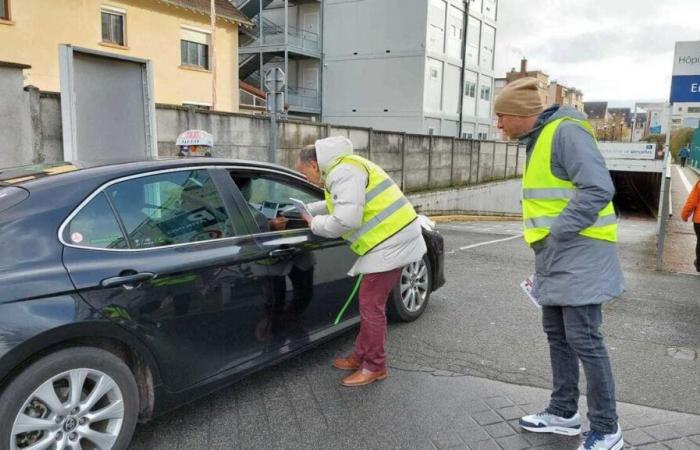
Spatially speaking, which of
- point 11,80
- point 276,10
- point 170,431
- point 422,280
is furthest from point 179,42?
point 170,431

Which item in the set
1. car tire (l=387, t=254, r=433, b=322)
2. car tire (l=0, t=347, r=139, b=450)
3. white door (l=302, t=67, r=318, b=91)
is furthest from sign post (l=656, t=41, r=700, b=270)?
white door (l=302, t=67, r=318, b=91)

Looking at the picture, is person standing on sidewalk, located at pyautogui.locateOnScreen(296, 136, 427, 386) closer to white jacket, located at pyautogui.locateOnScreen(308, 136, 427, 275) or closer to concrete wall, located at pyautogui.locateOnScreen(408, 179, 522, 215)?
white jacket, located at pyautogui.locateOnScreen(308, 136, 427, 275)

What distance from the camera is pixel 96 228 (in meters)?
2.67

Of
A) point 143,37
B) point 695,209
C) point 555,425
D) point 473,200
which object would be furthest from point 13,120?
point 473,200

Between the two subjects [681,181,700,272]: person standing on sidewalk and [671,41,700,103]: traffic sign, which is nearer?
[681,181,700,272]: person standing on sidewalk

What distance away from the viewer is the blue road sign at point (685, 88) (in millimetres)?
10273

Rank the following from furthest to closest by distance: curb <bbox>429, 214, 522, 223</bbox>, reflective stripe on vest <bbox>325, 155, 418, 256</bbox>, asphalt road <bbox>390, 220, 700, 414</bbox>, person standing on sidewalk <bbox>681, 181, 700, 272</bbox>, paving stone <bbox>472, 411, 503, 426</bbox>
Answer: curb <bbox>429, 214, 522, 223</bbox> < person standing on sidewalk <bbox>681, 181, 700, 272</bbox> < asphalt road <bbox>390, 220, 700, 414</bbox> < reflective stripe on vest <bbox>325, 155, 418, 256</bbox> < paving stone <bbox>472, 411, 503, 426</bbox>

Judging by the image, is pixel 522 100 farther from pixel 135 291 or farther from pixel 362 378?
pixel 135 291

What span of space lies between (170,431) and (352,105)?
103 ft

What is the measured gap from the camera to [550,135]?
2.68 m

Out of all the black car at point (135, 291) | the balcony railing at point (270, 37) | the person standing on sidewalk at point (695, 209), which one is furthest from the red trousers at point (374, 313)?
the balcony railing at point (270, 37)

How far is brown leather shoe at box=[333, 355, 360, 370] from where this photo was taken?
3.85 metres

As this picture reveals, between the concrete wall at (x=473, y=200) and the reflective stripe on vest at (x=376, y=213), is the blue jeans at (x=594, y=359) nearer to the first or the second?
the reflective stripe on vest at (x=376, y=213)

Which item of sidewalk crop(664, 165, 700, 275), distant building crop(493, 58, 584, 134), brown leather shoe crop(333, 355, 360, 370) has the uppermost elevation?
distant building crop(493, 58, 584, 134)
